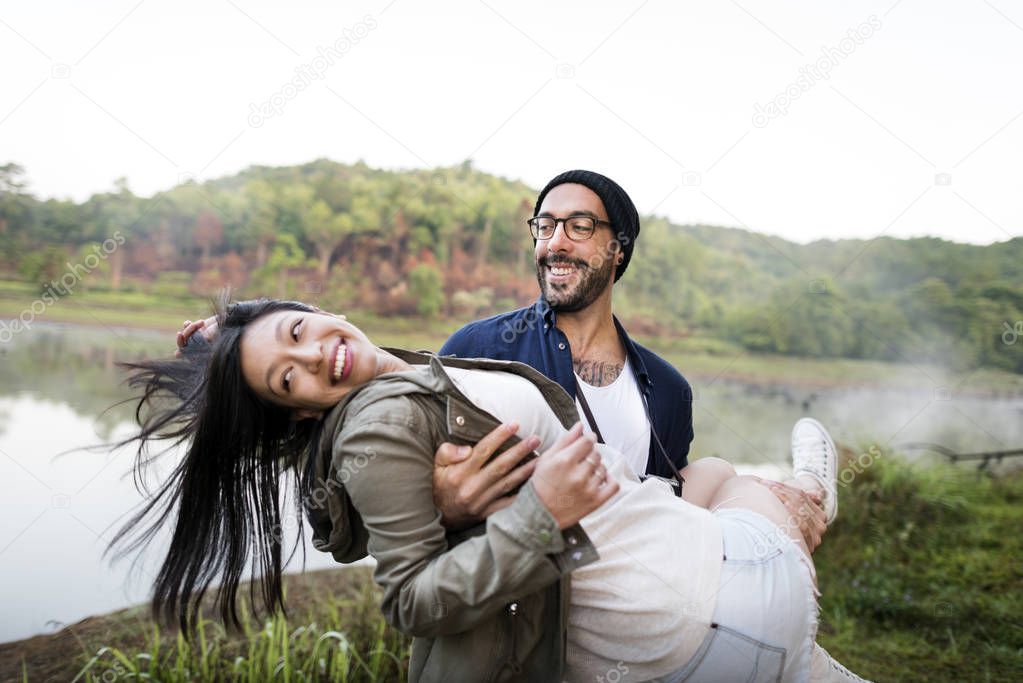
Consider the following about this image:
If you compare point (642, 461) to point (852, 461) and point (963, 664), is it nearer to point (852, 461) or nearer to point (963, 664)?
point (963, 664)

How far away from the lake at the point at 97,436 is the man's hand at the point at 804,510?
4.94 feet

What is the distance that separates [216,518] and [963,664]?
133 inches

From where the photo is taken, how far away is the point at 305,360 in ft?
5.34

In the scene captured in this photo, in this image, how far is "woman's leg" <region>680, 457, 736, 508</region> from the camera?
2.11 metres

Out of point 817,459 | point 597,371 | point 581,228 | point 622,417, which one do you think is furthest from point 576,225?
point 817,459

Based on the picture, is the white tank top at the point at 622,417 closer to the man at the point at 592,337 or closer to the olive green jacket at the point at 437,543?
the man at the point at 592,337

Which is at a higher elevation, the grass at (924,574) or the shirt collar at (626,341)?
the shirt collar at (626,341)

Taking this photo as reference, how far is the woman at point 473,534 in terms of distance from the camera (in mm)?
1389

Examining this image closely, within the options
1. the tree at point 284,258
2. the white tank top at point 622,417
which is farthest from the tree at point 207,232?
the white tank top at point 622,417

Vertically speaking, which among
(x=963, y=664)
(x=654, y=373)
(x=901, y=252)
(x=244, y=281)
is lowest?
(x=963, y=664)

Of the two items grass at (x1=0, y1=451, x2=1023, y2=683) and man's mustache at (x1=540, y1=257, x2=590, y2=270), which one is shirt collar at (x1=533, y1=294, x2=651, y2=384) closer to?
man's mustache at (x1=540, y1=257, x2=590, y2=270)

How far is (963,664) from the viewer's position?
134 inches

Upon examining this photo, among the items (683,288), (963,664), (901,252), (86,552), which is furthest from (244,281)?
(901,252)

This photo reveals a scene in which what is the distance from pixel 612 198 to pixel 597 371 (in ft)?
2.02
